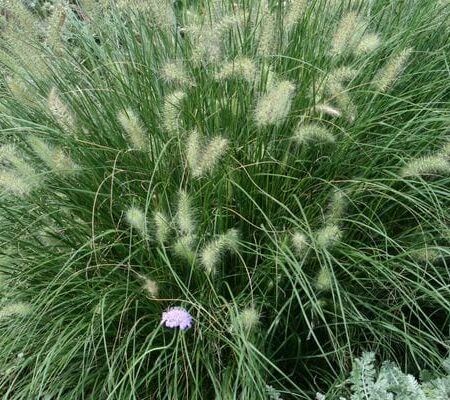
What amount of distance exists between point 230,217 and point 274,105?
→ 49 centimetres

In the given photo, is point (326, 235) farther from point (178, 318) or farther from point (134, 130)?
point (134, 130)

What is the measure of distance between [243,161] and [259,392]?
0.88 meters

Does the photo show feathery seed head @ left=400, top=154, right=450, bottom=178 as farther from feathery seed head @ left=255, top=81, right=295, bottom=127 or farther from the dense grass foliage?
feathery seed head @ left=255, top=81, right=295, bottom=127

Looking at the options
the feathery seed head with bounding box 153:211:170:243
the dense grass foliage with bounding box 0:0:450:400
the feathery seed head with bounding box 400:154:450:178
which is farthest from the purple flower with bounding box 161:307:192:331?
the feathery seed head with bounding box 400:154:450:178

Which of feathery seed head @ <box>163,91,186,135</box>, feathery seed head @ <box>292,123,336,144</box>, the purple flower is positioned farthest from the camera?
feathery seed head @ <box>163,91,186,135</box>

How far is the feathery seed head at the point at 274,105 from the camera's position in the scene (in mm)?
2342

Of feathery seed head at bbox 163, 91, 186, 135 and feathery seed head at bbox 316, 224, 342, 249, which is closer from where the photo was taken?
feathery seed head at bbox 316, 224, 342, 249

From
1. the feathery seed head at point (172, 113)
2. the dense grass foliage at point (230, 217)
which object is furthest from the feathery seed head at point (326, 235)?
the feathery seed head at point (172, 113)

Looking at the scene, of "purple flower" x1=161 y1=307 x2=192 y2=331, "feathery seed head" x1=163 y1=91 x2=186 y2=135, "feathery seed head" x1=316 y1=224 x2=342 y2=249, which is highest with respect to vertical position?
"feathery seed head" x1=163 y1=91 x2=186 y2=135

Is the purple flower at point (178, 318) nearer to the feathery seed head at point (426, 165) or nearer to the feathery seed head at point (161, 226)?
the feathery seed head at point (161, 226)

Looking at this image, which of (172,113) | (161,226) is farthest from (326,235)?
(172,113)

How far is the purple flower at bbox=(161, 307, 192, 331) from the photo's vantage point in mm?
2314

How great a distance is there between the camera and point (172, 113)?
8.46ft

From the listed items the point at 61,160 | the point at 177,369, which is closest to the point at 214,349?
the point at 177,369
